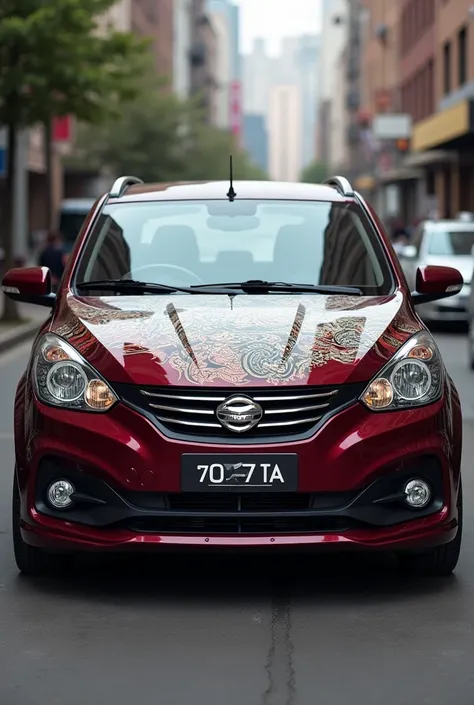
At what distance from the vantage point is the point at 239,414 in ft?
18.8

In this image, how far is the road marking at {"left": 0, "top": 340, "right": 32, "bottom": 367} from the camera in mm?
18500

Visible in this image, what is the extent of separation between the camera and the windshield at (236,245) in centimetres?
705

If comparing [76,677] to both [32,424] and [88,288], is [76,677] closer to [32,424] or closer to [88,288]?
[32,424]

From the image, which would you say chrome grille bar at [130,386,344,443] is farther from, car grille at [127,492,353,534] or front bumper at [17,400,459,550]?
car grille at [127,492,353,534]

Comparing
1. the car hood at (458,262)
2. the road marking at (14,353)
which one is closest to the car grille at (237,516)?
the road marking at (14,353)

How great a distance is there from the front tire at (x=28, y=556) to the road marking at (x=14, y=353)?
11592 mm

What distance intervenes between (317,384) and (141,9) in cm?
9740

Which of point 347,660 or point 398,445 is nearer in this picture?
point 347,660

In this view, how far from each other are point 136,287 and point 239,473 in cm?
143

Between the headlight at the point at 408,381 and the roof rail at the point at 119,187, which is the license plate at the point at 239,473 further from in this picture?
the roof rail at the point at 119,187

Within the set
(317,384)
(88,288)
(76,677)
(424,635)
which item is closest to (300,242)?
(88,288)

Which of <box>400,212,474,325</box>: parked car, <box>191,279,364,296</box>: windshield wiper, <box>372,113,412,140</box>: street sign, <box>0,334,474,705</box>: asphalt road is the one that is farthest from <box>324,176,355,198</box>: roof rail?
<box>372,113,412,140</box>: street sign

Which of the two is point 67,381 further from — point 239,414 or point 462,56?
point 462,56

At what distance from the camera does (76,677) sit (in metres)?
4.89
